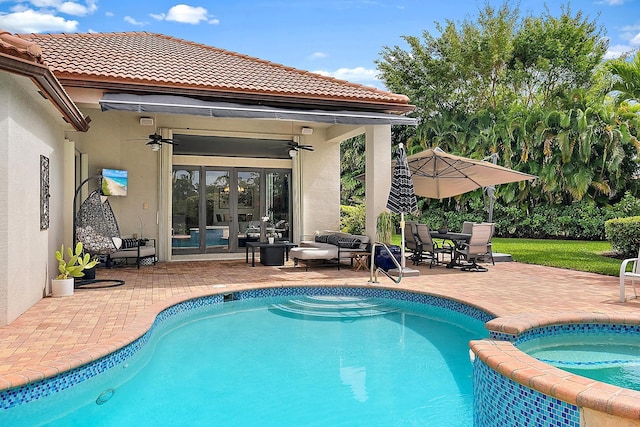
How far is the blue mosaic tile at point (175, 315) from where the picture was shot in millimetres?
4512

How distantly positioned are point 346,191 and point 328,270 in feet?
73.7

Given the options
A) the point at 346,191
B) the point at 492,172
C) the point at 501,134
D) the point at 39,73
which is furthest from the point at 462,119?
the point at 39,73

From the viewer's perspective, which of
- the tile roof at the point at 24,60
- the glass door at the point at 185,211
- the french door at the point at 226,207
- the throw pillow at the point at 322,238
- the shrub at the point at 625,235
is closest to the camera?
the tile roof at the point at 24,60

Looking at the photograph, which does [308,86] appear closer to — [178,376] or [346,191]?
[178,376]

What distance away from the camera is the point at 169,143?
14070mm

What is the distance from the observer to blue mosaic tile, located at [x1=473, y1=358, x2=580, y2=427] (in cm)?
361

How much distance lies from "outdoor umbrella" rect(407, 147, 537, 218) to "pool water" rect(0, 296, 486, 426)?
5.58 metres

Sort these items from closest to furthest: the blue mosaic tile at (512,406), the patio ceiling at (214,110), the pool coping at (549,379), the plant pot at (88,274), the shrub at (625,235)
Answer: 1. the pool coping at (549,379)
2. the blue mosaic tile at (512,406)
3. the patio ceiling at (214,110)
4. the plant pot at (88,274)
5. the shrub at (625,235)

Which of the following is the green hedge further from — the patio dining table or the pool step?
the pool step

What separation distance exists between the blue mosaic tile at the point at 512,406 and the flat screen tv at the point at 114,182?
36.6 ft

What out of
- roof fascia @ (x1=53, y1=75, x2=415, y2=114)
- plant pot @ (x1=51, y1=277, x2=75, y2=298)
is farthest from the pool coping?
roof fascia @ (x1=53, y1=75, x2=415, y2=114)

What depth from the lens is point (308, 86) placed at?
1283 cm

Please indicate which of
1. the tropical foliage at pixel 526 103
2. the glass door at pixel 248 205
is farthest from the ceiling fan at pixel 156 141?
the tropical foliage at pixel 526 103

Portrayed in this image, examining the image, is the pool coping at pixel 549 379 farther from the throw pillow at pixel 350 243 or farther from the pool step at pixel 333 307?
the throw pillow at pixel 350 243
